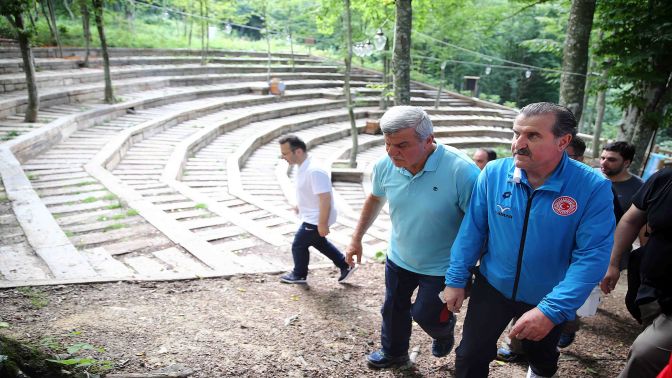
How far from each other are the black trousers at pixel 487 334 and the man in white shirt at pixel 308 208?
1719 mm

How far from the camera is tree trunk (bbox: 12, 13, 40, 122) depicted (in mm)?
7127

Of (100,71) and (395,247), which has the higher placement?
(100,71)

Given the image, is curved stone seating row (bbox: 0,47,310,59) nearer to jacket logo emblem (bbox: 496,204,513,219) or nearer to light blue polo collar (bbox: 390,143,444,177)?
light blue polo collar (bbox: 390,143,444,177)

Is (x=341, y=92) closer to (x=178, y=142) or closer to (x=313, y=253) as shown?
(x=178, y=142)

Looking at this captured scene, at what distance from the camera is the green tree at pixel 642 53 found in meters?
5.36

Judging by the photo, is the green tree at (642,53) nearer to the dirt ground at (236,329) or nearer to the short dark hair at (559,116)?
the dirt ground at (236,329)

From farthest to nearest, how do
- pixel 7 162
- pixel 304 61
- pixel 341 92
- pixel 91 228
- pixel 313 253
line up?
pixel 304 61 → pixel 341 92 → pixel 7 162 → pixel 313 253 → pixel 91 228

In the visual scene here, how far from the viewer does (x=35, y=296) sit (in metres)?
3.04

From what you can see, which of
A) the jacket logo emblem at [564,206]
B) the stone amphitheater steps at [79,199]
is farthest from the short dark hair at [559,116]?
the stone amphitheater steps at [79,199]

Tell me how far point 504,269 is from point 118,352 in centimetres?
211

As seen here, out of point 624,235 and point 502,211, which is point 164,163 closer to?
point 502,211

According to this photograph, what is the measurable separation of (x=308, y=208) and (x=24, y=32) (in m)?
6.44

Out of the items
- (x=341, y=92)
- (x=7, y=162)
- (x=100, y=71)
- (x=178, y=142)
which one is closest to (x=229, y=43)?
(x=341, y=92)

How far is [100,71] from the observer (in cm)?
1212
